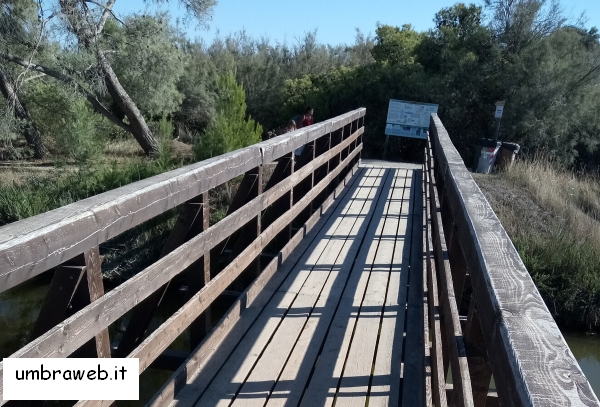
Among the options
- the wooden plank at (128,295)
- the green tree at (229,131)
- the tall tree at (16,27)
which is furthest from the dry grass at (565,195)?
the tall tree at (16,27)

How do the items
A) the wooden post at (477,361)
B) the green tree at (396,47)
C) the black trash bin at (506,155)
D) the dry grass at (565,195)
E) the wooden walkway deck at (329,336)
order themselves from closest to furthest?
the wooden post at (477,361)
the wooden walkway deck at (329,336)
the dry grass at (565,195)
the black trash bin at (506,155)
the green tree at (396,47)

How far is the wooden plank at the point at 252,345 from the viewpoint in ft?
9.24

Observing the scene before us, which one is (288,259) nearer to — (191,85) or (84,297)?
(84,297)

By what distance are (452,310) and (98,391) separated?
57.6 inches

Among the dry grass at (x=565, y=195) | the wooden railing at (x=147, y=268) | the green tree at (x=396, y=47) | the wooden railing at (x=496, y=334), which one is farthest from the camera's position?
the green tree at (x=396, y=47)

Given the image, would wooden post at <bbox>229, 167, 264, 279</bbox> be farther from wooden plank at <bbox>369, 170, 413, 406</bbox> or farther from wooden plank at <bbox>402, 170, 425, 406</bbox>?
wooden plank at <bbox>402, 170, 425, 406</bbox>

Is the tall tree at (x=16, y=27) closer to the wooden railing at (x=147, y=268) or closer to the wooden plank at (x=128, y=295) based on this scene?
the wooden railing at (x=147, y=268)

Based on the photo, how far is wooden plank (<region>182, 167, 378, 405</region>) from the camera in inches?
111

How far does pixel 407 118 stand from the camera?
15.3 metres

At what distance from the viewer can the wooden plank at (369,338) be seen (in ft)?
9.41

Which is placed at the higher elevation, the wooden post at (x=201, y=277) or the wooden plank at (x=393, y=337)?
the wooden post at (x=201, y=277)

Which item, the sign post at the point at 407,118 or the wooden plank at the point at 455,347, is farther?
the sign post at the point at 407,118

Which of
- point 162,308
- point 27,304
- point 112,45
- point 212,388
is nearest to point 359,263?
point 212,388

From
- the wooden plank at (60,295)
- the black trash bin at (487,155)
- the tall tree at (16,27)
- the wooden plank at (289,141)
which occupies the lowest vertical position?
the black trash bin at (487,155)
